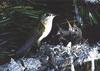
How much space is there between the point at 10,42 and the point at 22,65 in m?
0.14

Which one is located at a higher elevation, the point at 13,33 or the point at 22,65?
Result: the point at 13,33

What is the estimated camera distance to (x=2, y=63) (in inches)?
58.1

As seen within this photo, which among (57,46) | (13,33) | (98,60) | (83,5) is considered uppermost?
(83,5)

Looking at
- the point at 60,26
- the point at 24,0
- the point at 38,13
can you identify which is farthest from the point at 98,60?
the point at 24,0

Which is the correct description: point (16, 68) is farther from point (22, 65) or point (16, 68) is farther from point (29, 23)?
point (29, 23)

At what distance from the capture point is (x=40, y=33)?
151 cm

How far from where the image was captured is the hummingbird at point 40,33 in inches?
59.1

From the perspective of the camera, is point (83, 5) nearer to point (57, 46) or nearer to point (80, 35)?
point (80, 35)

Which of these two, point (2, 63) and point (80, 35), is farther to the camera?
point (80, 35)

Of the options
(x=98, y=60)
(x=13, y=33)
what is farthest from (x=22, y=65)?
(x=98, y=60)

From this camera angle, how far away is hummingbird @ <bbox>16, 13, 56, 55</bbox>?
1502 millimetres

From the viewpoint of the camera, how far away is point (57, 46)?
5.07ft

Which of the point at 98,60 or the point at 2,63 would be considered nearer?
the point at 2,63

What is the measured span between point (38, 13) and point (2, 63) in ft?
1.08
